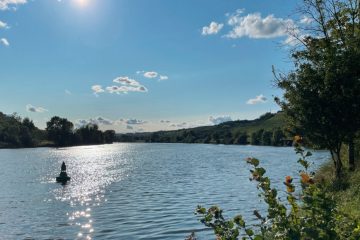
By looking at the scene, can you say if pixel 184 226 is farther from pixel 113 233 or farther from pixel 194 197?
pixel 194 197

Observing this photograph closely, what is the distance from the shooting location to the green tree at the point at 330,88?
24.4 metres

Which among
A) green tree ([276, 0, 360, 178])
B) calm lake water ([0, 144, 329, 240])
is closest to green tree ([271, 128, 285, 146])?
calm lake water ([0, 144, 329, 240])

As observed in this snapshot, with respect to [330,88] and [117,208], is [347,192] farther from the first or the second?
[117,208]

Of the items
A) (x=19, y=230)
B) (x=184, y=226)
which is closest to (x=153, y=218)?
(x=184, y=226)

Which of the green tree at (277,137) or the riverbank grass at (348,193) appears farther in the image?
the green tree at (277,137)

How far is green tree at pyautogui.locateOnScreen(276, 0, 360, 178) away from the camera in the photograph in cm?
2441

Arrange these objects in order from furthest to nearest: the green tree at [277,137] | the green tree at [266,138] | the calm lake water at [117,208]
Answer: the green tree at [266,138] < the green tree at [277,137] < the calm lake water at [117,208]

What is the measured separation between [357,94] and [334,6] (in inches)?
323

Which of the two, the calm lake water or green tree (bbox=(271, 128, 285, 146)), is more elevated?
green tree (bbox=(271, 128, 285, 146))

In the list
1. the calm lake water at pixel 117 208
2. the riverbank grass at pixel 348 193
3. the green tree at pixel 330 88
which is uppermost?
the green tree at pixel 330 88

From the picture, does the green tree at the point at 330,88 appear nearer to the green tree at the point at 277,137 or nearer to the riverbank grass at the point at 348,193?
the riverbank grass at the point at 348,193

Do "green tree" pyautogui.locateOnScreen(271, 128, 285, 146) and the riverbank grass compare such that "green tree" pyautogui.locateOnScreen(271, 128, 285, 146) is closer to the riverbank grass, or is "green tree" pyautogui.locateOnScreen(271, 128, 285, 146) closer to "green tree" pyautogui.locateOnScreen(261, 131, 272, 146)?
"green tree" pyautogui.locateOnScreen(261, 131, 272, 146)

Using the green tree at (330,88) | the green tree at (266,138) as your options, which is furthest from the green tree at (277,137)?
the green tree at (330,88)

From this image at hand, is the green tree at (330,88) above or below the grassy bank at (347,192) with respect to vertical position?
above
